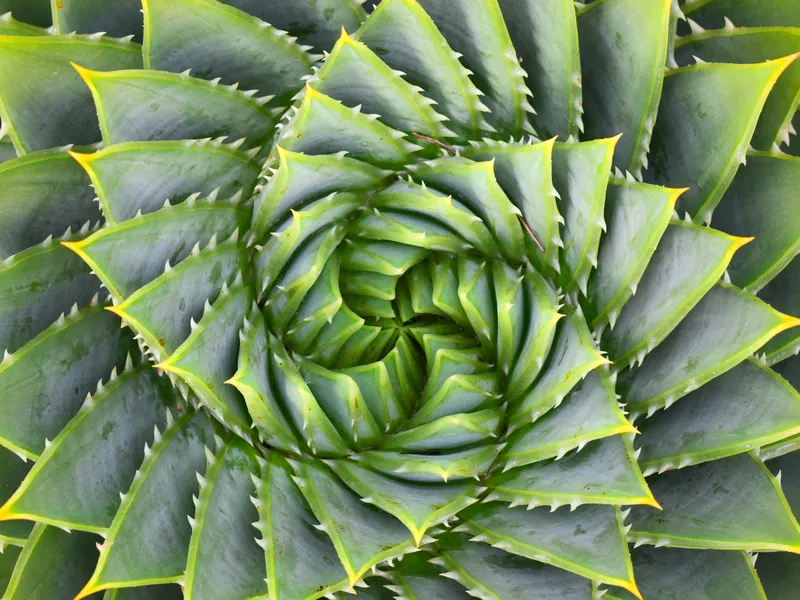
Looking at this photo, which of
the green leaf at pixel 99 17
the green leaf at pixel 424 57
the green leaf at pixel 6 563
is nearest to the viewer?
the green leaf at pixel 424 57

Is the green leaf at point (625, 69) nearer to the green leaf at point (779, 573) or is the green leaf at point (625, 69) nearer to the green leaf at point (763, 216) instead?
the green leaf at point (763, 216)

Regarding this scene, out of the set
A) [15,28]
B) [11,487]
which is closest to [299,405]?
[11,487]

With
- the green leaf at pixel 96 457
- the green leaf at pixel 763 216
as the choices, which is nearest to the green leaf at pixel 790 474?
the green leaf at pixel 763 216

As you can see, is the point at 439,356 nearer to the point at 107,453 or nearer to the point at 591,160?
the point at 591,160

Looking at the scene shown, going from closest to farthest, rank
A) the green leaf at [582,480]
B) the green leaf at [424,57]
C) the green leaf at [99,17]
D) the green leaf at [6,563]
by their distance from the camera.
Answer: the green leaf at [582,480], the green leaf at [424,57], the green leaf at [99,17], the green leaf at [6,563]

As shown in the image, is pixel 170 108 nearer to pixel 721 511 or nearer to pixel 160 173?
pixel 160 173

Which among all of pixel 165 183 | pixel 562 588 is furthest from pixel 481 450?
pixel 165 183
